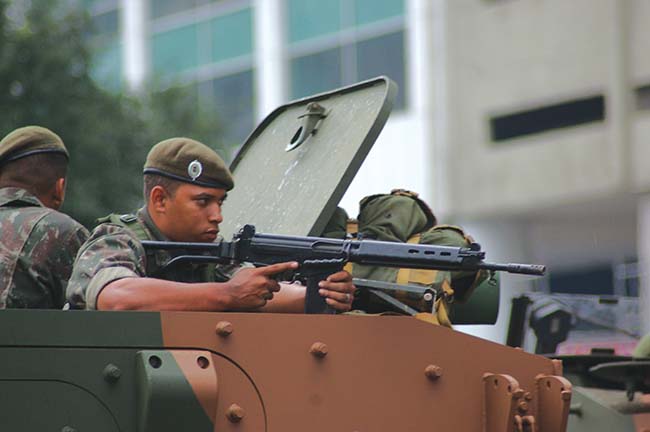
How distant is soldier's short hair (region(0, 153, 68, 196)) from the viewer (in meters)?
5.98

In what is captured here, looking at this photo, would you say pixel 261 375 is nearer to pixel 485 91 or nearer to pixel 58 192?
pixel 58 192

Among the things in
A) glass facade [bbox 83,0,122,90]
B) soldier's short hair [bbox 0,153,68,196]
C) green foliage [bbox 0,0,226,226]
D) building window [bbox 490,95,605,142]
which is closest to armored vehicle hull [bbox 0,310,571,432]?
soldier's short hair [bbox 0,153,68,196]

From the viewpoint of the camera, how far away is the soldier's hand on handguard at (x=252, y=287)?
4.95 metres

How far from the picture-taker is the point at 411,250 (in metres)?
5.16

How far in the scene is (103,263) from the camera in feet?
16.6

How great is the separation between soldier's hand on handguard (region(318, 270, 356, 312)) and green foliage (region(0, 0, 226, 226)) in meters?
12.2

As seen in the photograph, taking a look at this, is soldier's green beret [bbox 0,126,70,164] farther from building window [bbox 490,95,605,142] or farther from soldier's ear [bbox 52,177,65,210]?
building window [bbox 490,95,605,142]

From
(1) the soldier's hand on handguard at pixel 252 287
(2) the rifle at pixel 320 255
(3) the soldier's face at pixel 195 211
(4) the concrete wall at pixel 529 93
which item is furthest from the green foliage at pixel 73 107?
(1) the soldier's hand on handguard at pixel 252 287

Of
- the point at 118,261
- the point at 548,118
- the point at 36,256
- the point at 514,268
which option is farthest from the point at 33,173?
the point at 548,118

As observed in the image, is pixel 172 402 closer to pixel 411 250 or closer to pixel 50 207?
pixel 411 250

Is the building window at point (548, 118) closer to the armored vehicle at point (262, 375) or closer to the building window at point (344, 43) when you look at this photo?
the building window at point (344, 43)

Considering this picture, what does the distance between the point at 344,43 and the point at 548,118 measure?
3.86 meters

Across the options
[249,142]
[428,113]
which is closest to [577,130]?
[428,113]

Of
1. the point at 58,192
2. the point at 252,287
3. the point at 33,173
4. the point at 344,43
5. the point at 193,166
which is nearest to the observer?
the point at 252,287
